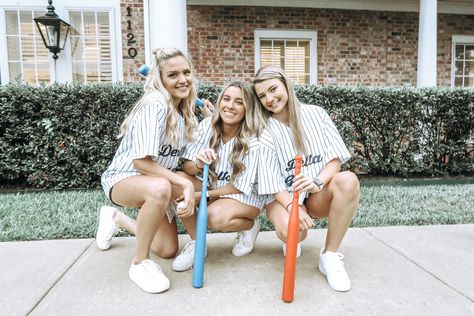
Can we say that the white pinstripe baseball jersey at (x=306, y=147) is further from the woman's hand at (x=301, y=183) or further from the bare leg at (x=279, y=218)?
the woman's hand at (x=301, y=183)

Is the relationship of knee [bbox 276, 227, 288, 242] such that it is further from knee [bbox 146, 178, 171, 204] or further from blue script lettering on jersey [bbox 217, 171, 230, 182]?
knee [bbox 146, 178, 171, 204]

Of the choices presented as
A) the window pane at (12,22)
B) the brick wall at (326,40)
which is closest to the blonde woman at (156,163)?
the brick wall at (326,40)

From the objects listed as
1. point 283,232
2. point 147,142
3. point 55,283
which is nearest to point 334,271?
point 283,232

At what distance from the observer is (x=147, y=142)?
2078mm

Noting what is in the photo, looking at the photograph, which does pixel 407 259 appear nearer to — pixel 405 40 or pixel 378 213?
pixel 378 213

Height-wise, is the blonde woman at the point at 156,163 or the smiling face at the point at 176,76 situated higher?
the smiling face at the point at 176,76

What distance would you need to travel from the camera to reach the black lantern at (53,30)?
6.38 meters

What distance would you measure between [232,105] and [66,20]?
238 inches

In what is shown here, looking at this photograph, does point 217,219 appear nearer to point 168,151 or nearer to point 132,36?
point 168,151

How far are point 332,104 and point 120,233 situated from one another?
3.34 meters

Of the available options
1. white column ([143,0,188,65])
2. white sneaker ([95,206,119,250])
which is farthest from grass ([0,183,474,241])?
white column ([143,0,188,65])

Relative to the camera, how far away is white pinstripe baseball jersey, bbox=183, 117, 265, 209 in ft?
7.52

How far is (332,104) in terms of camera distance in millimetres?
5145

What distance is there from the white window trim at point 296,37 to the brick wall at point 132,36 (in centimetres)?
226
